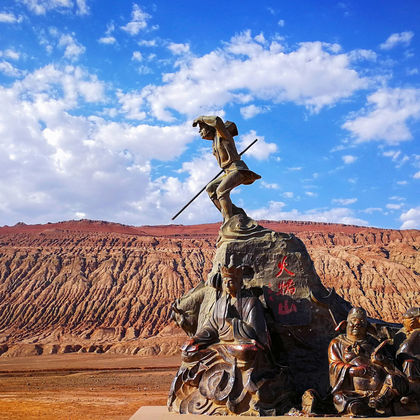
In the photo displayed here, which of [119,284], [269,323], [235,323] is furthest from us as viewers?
[119,284]

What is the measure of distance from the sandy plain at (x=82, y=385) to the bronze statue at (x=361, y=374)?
27.9ft

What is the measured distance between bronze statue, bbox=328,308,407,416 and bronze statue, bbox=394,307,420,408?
15cm

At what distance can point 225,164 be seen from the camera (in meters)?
9.52

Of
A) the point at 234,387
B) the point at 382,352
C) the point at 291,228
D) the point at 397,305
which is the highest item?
the point at 291,228

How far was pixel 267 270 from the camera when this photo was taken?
8.36m

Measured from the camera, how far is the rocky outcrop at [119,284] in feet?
134

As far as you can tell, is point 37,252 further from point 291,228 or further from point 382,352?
point 382,352

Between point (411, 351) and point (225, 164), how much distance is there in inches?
180

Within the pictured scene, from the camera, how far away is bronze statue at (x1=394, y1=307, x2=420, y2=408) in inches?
264

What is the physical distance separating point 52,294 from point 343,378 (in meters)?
44.1

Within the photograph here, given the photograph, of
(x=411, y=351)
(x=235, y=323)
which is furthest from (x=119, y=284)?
(x=411, y=351)

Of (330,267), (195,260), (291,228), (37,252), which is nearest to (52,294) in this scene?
(37,252)

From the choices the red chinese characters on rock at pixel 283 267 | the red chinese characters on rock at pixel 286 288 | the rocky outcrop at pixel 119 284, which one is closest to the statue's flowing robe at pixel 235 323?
the red chinese characters on rock at pixel 286 288

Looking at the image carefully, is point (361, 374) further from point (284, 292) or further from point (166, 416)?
point (166, 416)
